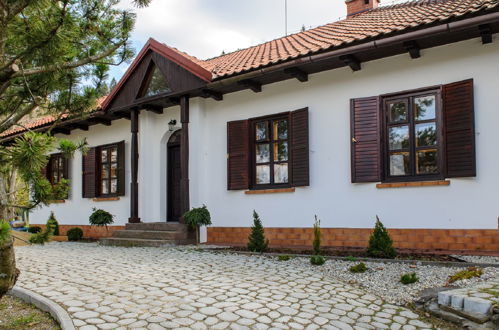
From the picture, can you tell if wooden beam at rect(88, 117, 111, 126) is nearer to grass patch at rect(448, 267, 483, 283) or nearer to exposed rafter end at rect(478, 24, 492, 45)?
exposed rafter end at rect(478, 24, 492, 45)

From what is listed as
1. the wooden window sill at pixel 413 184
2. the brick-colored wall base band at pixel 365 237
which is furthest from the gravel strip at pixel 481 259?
the wooden window sill at pixel 413 184

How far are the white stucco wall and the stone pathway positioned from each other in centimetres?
179

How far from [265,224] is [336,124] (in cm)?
251

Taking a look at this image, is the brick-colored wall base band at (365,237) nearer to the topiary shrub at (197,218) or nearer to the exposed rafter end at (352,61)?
the topiary shrub at (197,218)

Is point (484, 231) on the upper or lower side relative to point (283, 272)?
upper

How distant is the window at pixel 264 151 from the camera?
8133 mm

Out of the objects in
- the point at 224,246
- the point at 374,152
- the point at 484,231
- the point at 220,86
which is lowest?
the point at 224,246

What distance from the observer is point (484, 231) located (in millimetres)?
6184

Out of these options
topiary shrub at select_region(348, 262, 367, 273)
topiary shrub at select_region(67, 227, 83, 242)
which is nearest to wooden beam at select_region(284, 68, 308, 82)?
topiary shrub at select_region(348, 262, 367, 273)

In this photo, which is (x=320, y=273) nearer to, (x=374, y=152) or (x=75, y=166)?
(x=374, y=152)

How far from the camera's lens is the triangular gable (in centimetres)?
898

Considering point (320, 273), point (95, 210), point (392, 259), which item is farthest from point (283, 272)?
point (95, 210)

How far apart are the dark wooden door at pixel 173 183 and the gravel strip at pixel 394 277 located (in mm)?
5393

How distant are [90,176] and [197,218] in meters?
4.99
